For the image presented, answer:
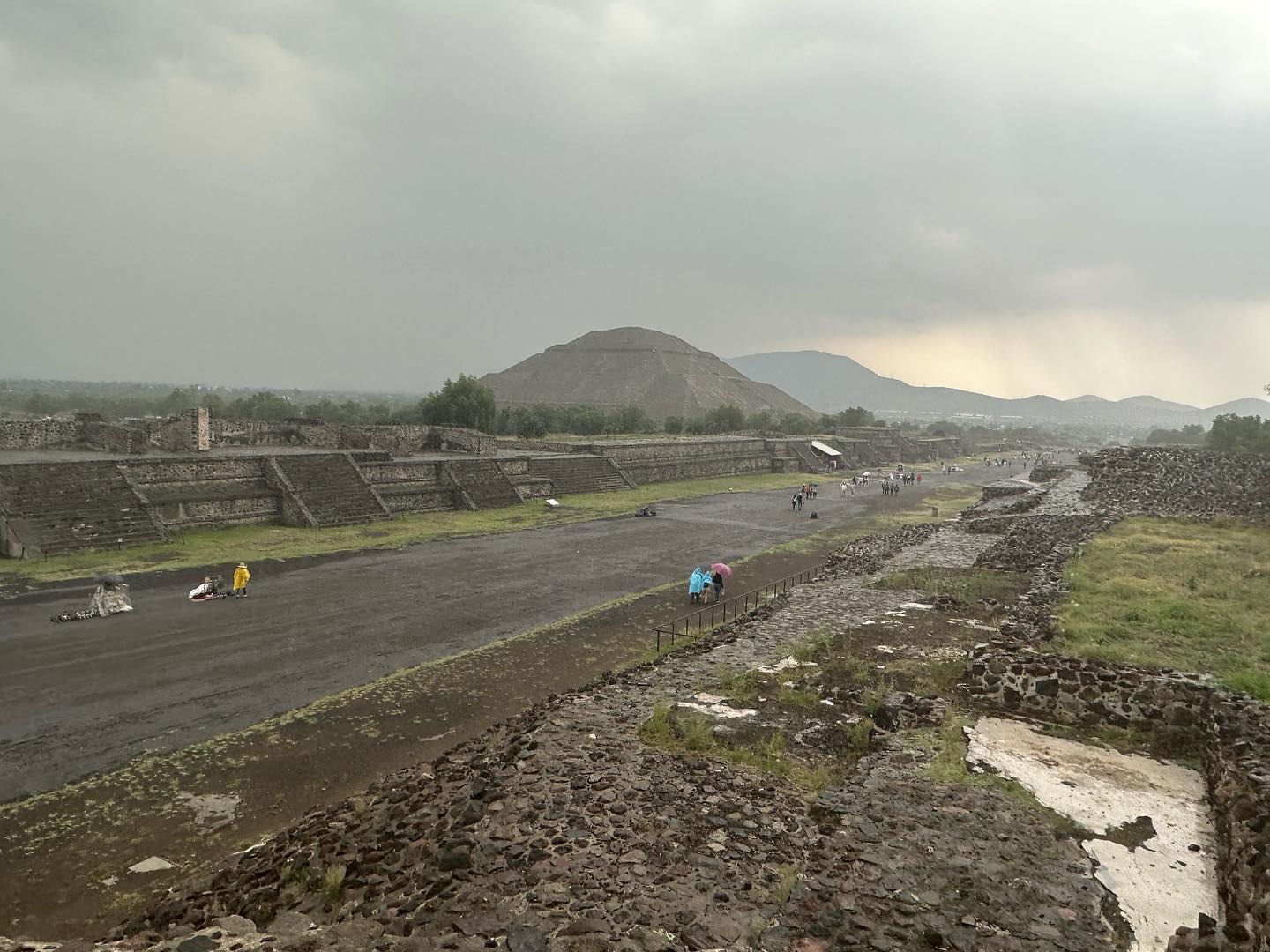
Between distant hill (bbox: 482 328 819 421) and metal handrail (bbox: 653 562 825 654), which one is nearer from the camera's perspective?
metal handrail (bbox: 653 562 825 654)

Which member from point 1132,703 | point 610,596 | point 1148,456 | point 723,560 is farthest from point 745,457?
point 1132,703

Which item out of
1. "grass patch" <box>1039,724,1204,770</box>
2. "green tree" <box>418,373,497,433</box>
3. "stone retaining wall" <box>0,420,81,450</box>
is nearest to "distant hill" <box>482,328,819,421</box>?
"green tree" <box>418,373,497,433</box>

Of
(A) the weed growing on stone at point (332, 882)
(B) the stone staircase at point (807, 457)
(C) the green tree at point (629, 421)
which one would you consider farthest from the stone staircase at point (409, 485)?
(B) the stone staircase at point (807, 457)

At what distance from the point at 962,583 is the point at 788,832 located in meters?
13.3

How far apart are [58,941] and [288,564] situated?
50.7ft

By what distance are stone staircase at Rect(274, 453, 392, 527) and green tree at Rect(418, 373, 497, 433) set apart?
838 inches

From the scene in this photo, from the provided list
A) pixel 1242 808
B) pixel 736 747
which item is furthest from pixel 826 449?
pixel 1242 808

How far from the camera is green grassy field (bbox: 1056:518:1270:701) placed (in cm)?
1034

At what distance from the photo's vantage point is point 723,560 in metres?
22.9

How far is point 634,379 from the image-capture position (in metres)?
147

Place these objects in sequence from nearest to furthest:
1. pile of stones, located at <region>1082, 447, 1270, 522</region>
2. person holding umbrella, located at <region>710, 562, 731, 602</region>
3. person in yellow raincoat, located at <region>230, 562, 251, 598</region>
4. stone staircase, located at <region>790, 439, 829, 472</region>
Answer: person in yellow raincoat, located at <region>230, 562, 251, 598</region>
person holding umbrella, located at <region>710, 562, 731, 602</region>
pile of stones, located at <region>1082, 447, 1270, 522</region>
stone staircase, located at <region>790, 439, 829, 472</region>

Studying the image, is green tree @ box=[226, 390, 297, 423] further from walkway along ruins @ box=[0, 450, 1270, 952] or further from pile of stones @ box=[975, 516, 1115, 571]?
walkway along ruins @ box=[0, 450, 1270, 952]

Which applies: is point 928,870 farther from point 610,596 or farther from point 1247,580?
point 1247,580

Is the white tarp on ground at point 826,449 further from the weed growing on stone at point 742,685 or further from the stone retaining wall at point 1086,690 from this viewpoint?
the stone retaining wall at point 1086,690
